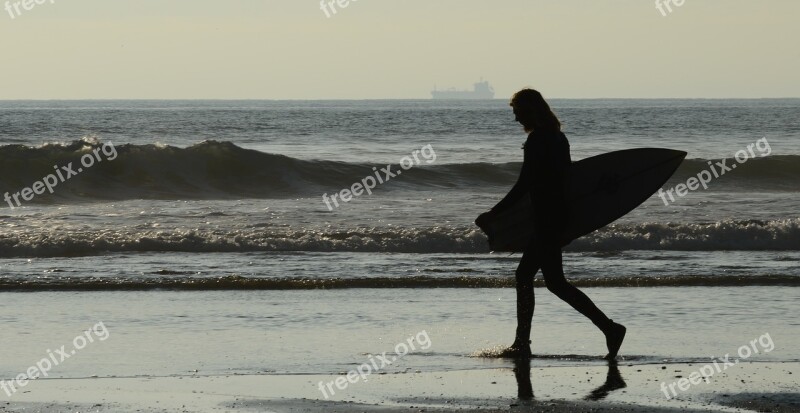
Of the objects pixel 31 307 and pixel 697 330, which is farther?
pixel 31 307

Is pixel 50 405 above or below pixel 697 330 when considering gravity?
above

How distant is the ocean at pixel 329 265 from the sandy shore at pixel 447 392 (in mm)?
320

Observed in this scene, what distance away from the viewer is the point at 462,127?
54.8 metres

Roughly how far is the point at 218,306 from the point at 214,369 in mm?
2856

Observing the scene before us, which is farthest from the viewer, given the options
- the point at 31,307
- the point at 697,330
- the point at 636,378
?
the point at 31,307

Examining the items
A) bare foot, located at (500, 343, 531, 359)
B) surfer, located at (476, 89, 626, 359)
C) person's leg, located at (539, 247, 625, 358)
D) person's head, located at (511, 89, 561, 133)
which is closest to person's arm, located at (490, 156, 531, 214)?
surfer, located at (476, 89, 626, 359)

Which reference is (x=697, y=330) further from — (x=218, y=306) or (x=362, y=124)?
Answer: (x=362, y=124)

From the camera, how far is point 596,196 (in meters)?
7.64

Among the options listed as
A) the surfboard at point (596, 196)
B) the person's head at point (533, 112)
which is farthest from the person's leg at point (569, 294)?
the person's head at point (533, 112)

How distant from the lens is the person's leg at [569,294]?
6.96 m

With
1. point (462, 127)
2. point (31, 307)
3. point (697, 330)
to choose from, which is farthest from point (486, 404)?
point (462, 127)

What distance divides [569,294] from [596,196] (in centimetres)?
85

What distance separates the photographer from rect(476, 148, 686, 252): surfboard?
24.6ft

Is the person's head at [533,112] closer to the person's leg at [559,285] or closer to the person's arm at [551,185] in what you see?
the person's arm at [551,185]
